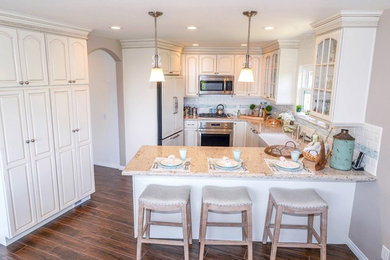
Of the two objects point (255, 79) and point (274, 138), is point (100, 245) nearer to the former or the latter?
point (274, 138)

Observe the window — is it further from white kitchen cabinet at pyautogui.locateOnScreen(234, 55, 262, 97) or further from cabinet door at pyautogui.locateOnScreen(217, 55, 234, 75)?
cabinet door at pyautogui.locateOnScreen(217, 55, 234, 75)

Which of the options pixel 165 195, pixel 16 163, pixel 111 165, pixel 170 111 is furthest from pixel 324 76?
pixel 111 165

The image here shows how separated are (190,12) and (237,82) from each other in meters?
3.54

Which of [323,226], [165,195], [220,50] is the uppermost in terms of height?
[220,50]

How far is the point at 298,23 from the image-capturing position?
305 cm

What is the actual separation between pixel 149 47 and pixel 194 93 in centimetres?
169

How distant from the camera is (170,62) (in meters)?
5.07

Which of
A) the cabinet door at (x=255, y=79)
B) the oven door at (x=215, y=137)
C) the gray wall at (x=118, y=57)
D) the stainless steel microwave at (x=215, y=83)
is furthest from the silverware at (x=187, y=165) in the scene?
the cabinet door at (x=255, y=79)

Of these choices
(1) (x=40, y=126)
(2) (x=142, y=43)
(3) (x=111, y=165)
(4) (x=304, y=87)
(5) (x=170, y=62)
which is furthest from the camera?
(3) (x=111, y=165)

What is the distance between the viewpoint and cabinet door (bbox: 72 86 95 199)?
3.59 meters

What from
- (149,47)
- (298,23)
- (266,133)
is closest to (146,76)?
(149,47)

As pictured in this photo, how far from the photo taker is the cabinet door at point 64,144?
10.8 feet

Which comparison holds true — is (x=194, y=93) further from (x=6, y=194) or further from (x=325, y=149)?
(x=6, y=194)

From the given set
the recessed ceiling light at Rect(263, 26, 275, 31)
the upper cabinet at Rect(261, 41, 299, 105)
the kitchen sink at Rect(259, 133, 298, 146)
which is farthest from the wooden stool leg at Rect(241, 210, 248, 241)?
the upper cabinet at Rect(261, 41, 299, 105)
